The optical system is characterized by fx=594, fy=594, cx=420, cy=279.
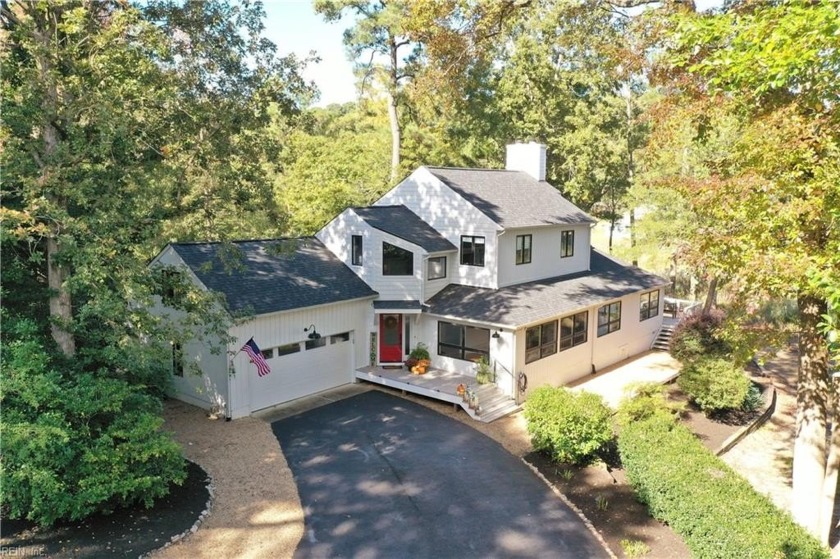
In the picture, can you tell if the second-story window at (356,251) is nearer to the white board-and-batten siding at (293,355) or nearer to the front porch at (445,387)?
the white board-and-batten siding at (293,355)

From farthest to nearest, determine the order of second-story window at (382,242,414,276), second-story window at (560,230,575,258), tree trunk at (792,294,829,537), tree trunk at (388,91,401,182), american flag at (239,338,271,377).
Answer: tree trunk at (388,91,401,182) < second-story window at (560,230,575,258) < second-story window at (382,242,414,276) < american flag at (239,338,271,377) < tree trunk at (792,294,829,537)

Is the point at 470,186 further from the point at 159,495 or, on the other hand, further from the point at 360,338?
the point at 159,495

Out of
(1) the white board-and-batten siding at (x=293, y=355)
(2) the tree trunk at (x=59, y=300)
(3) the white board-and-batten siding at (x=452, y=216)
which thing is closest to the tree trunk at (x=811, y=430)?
(3) the white board-and-batten siding at (x=452, y=216)

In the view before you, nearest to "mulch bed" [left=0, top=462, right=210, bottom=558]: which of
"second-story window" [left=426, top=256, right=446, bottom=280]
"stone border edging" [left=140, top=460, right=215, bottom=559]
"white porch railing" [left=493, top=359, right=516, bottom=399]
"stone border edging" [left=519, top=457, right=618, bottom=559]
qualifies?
"stone border edging" [left=140, top=460, right=215, bottom=559]

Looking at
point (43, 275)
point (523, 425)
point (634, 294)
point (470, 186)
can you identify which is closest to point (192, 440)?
point (43, 275)

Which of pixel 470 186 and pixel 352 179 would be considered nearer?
pixel 470 186

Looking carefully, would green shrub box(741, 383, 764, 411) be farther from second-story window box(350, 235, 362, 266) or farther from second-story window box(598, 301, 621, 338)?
second-story window box(350, 235, 362, 266)
